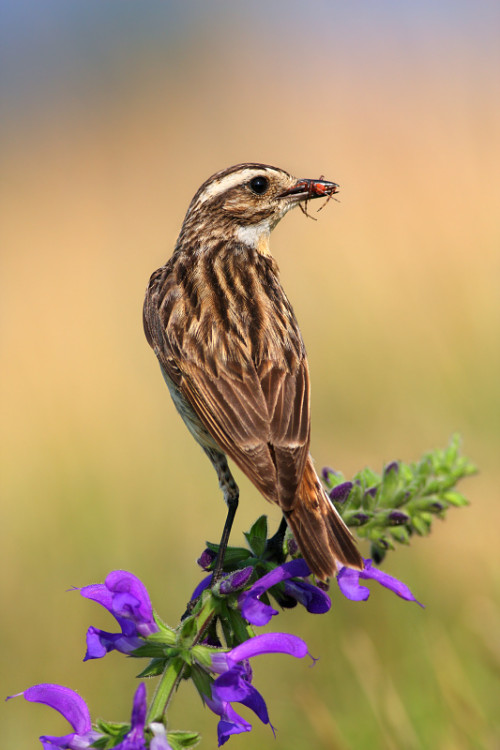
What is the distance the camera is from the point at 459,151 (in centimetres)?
872

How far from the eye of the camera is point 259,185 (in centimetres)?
468

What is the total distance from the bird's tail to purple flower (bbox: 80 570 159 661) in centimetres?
48

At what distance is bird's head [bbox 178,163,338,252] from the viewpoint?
4.67 metres

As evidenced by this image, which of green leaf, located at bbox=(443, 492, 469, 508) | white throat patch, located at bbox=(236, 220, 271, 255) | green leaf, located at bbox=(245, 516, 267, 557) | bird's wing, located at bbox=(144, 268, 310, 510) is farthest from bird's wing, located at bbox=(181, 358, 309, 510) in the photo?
white throat patch, located at bbox=(236, 220, 271, 255)

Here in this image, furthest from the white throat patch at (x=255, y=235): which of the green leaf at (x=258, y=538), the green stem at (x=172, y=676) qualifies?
the green stem at (x=172, y=676)

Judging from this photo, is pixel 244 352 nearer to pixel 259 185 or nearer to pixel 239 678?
pixel 259 185

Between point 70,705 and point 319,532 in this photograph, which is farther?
point 319,532

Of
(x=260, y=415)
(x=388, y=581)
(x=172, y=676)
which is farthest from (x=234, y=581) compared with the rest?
(x=260, y=415)

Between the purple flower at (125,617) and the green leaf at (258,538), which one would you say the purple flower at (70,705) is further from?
the green leaf at (258,538)

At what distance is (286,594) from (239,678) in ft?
1.33

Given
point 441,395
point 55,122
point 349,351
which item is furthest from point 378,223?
point 55,122

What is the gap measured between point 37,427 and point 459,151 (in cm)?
490

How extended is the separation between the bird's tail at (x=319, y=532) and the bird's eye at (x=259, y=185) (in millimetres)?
2185

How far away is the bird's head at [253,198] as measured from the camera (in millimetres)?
4672
